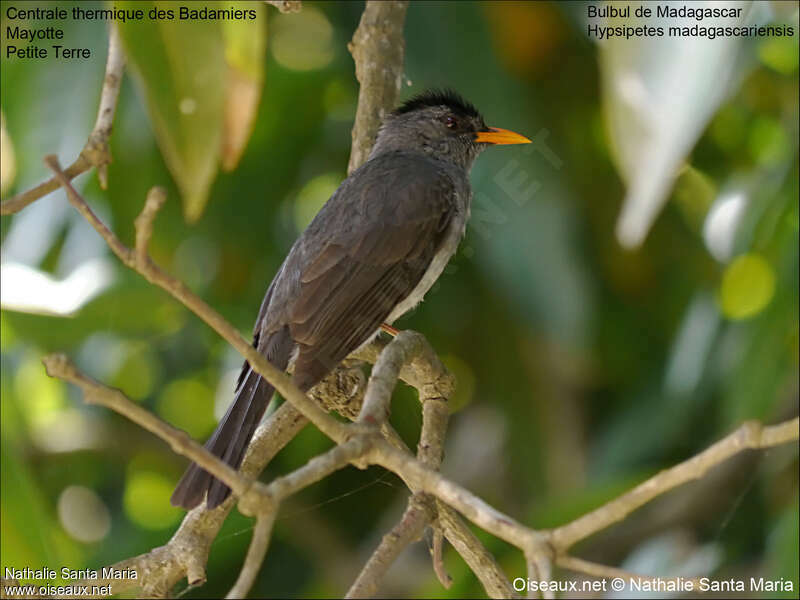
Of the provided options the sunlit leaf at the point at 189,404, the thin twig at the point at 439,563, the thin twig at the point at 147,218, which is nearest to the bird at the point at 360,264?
the thin twig at the point at 439,563

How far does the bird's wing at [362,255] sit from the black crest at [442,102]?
1.39 feet

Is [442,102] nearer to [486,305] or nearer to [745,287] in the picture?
[486,305]

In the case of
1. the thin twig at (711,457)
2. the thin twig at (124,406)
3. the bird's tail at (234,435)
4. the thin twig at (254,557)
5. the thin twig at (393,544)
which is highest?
the thin twig at (124,406)

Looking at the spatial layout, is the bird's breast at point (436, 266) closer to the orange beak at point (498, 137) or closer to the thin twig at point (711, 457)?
the orange beak at point (498, 137)

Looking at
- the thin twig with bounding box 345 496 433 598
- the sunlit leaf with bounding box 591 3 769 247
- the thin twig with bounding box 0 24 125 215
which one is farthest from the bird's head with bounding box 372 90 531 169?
the thin twig with bounding box 345 496 433 598

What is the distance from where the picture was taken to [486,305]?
5.70 m

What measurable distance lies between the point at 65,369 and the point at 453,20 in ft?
13.0

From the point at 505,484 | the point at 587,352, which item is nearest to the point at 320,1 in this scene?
the point at 587,352

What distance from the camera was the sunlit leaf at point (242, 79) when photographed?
14.1 feet

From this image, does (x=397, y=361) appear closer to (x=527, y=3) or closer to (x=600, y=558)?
(x=600, y=558)

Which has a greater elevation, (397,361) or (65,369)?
(65,369)

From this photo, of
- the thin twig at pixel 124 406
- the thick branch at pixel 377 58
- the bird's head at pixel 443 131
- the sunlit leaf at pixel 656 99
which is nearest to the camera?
the thin twig at pixel 124 406

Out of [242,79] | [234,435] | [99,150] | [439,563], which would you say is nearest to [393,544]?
[439,563]

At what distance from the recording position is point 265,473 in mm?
5473
